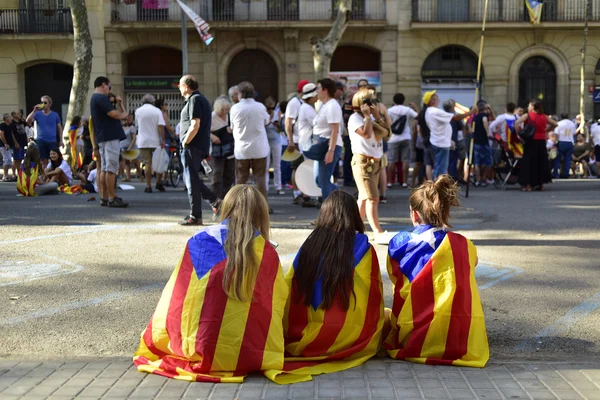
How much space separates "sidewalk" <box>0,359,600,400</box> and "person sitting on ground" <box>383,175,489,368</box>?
135mm

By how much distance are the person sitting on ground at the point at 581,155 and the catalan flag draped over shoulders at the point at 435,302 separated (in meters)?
17.8

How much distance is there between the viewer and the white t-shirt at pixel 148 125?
15.6 meters

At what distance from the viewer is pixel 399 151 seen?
16828 mm

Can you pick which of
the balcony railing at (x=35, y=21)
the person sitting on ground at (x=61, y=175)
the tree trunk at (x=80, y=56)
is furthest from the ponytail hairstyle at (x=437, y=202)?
the balcony railing at (x=35, y=21)

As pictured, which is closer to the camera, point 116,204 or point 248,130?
point 248,130

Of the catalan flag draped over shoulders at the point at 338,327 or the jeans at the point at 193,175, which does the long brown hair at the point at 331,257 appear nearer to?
the catalan flag draped over shoulders at the point at 338,327

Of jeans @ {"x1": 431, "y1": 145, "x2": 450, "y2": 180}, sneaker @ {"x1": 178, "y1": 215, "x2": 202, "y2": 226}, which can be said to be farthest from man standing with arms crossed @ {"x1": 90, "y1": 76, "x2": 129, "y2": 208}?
jeans @ {"x1": 431, "y1": 145, "x2": 450, "y2": 180}

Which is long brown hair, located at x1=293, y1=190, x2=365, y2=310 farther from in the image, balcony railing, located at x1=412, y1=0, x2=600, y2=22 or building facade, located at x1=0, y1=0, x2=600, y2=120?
balcony railing, located at x1=412, y1=0, x2=600, y2=22

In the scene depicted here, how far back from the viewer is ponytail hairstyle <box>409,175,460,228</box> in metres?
5.22

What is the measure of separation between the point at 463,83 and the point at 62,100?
16.2m

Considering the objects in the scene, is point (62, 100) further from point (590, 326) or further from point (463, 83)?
point (590, 326)

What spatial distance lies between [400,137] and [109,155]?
671 cm

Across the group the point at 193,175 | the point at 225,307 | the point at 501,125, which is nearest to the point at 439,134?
the point at 193,175

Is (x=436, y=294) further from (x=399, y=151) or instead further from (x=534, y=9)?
(x=534, y=9)
